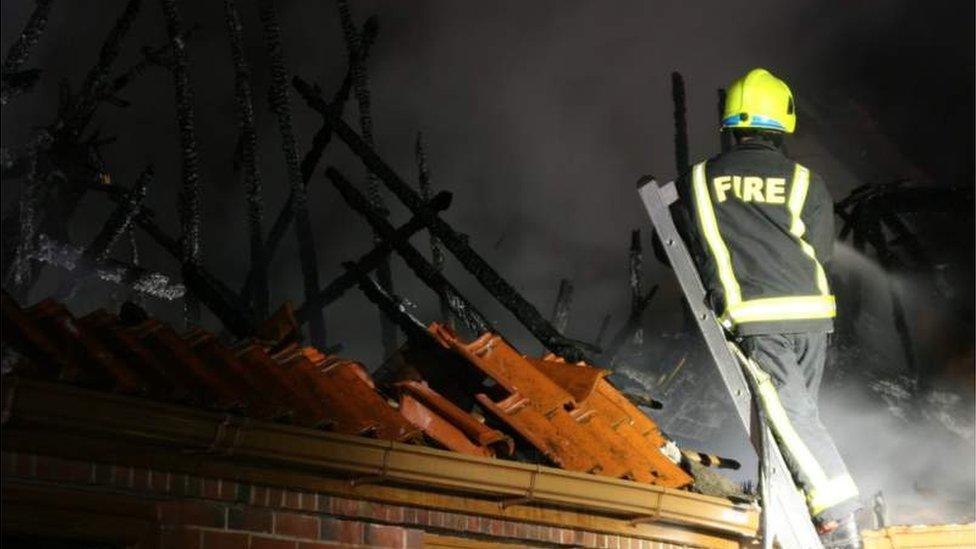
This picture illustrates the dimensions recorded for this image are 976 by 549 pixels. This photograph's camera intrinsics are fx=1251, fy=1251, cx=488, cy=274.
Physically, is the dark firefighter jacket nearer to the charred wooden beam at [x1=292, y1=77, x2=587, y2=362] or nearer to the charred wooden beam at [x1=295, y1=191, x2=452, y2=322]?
the charred wooden beam at [x1=292, y1=77, x2=587, y2=362]

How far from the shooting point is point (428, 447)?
5.10 meters

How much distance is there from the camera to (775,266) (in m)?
5.28

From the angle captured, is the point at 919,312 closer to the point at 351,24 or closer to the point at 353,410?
the point at 351,24

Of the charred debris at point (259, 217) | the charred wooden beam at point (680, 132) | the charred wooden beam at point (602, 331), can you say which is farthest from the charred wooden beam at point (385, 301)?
the charred wooden beam at point (680, 132)

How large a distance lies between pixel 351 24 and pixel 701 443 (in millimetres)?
5614

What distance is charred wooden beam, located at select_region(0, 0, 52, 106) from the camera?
8.26m

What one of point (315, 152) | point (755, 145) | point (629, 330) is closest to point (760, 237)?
point (755, 145)

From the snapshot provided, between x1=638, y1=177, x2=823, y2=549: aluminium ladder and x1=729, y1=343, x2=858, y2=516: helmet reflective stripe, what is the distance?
4 centimetres

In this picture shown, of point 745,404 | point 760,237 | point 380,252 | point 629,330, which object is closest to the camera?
point 745,404

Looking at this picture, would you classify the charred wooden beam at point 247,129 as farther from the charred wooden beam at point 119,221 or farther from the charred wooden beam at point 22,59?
the charred wooden beam at point 22,59

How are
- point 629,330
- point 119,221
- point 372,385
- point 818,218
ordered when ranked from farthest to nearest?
point 629,330 < point 119,221 < point 372,385 < point 818,218

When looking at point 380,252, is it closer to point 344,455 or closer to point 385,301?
point 385,301

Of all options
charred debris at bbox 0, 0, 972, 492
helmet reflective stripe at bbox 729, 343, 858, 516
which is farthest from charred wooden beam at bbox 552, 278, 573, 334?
helmet reflective stripe at bbox 729, 343, 858, 516

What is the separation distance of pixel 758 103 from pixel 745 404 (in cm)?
137
